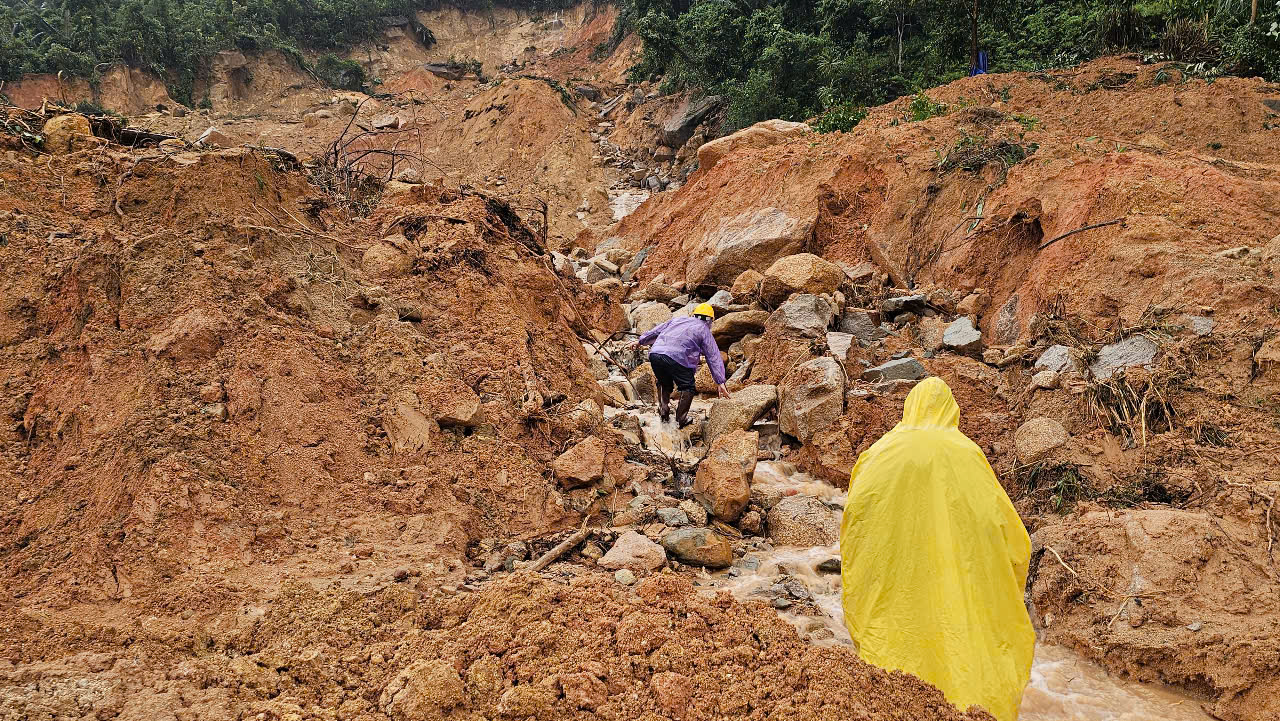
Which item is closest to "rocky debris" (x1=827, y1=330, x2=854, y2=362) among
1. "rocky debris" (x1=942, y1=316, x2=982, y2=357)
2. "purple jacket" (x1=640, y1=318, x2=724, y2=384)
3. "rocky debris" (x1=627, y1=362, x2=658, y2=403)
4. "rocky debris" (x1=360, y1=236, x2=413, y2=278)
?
"rocky debris" (x1=942, y1=316, x2=982, y2=357)

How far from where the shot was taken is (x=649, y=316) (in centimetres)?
906

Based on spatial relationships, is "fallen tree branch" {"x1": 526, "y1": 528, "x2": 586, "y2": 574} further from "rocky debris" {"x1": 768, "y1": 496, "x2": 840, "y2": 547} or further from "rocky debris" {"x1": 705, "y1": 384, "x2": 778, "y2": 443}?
"rocky debris" {"x1": 705, "y1": 384, "x2": 778, "y2": 443}

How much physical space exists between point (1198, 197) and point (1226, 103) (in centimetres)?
358

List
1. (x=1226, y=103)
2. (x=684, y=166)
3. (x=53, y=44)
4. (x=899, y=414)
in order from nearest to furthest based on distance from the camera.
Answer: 1. (x=899, y=414)
2. (x=1226, y=103)
3. (x=684, y=166)
4. (x=53, y=44)

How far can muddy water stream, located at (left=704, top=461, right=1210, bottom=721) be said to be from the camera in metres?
2.93

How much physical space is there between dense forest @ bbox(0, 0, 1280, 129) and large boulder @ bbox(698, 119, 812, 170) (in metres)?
0.91

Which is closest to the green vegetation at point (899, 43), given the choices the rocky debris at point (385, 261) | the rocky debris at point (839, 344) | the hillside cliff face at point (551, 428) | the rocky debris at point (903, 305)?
the hillside cliff face at point (551, 428)

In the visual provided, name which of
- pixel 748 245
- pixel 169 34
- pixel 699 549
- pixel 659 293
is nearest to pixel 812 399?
pixel 699 549

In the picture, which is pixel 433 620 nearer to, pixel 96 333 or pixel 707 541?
pixel 707 541

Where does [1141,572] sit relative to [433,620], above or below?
below

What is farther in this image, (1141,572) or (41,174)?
(41,174)

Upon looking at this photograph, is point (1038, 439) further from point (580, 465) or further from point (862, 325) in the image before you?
point (580, 465)

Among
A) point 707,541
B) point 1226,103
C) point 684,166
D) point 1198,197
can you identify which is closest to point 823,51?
point 684,166

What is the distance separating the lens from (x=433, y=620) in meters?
2.73
